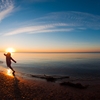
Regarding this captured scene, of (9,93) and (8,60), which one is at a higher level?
(8,60)

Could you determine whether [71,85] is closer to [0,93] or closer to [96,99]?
[96,99]

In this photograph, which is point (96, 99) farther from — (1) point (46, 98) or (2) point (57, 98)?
(1) point (46, 98)

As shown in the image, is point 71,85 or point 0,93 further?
point 71,85

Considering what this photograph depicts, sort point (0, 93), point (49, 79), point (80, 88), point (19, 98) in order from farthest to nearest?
point (49, 79) < point (80, 88) < point (0, 93) < point (19, 98)

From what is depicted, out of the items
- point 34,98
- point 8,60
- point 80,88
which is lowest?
point 80,88

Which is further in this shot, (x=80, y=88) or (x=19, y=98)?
(x=80, y=88)

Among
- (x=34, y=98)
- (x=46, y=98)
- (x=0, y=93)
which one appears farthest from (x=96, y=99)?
(x=0, y=93)

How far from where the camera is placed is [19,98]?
9.75 metres

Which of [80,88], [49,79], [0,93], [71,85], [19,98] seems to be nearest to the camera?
[19,98]

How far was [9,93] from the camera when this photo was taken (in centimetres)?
1070

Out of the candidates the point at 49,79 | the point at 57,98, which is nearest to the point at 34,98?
the point at 57,98

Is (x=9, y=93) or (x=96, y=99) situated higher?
(x=9, y=93)

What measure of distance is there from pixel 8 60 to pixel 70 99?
12602 mm

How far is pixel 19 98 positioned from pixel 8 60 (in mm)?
10881
